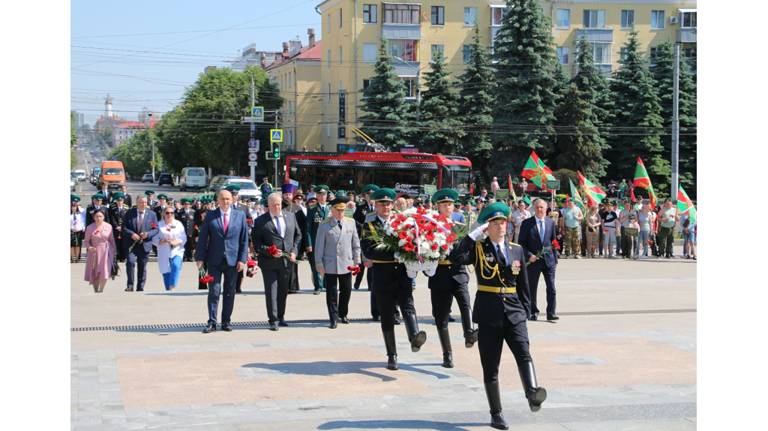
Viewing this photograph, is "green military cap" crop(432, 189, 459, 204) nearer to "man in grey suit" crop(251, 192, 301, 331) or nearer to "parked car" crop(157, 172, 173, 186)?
"man in grey suit" crop(251, 192, 301, 331)

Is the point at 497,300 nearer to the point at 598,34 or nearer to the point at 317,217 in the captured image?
the point at 317,217

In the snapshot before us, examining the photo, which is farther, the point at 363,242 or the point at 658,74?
the point at 658,74

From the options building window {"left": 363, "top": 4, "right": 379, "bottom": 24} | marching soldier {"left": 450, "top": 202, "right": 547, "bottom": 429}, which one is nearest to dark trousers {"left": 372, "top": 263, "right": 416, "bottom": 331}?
marching soldier {"left": 450, "top": 202, "right": 547, "bottom": 429}

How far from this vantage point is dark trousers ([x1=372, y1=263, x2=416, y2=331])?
34.8ft

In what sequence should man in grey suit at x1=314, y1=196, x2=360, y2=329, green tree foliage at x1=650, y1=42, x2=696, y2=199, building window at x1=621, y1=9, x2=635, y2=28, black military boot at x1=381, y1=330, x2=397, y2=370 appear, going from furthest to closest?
1. building window at x1=621, y1=9, x2=635, y2=28
2. green tree foliage at x1=650, y1=42, x2=696, y2=199
3. man in grey suit at x1=314, y1=196, x2=360, y2=329
4. black military boot at x1=381, y1=330, x2=397, y2=370

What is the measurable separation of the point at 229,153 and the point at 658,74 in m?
41.3

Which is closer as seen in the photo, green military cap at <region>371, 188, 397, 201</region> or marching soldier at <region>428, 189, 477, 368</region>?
marching soldier at <region>428, 189, 477, 368</region>

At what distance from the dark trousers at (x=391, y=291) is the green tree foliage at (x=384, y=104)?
51.2 meters

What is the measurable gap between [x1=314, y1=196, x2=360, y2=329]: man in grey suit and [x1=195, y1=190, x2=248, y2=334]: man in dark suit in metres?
1.08

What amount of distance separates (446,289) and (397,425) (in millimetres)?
3027
